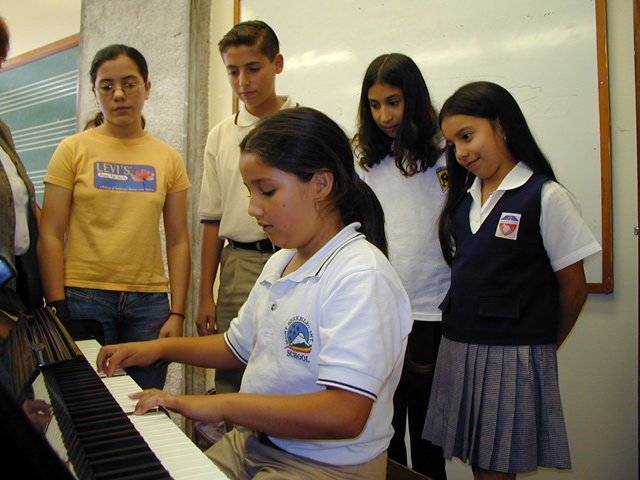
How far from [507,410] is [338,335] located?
2.16ft

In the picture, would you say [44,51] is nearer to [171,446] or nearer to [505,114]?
[505,114]

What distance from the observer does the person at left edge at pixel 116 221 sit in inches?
56.2

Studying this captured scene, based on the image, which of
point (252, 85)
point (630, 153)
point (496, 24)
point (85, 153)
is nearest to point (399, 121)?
point (252, 85)

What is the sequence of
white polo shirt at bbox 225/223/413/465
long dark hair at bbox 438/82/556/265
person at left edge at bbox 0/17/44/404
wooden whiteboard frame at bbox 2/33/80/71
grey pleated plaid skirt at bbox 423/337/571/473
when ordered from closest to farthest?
1. white polo shirt at bbox 225/223/413/465
2. person at left edge at bbox 0/17/44/404
3. grey pleated plaid skirt at bbox 423/337/571/473
4. long dark hair at bbox 438/82/556/265
5. wooden whiteboard frame at bbox 2/33/80/71

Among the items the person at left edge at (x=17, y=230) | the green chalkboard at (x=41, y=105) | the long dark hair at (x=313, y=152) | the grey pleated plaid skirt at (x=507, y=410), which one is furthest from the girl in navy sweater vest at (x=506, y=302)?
the green chalkboard at (x=41, y=105)

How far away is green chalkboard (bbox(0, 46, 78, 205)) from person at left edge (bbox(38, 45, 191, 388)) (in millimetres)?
1562

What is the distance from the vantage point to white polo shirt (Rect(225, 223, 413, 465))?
75 cm

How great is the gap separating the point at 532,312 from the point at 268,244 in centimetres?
82

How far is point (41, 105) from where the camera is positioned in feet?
10.2

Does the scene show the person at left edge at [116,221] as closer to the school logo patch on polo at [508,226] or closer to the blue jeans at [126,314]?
the blue jeans at [126,314]

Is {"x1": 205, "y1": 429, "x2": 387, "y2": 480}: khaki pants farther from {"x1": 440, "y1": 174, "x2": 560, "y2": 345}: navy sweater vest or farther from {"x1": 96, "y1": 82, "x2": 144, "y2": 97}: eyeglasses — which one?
{"x1": 96, "y1": 82, "x2": 144, "y2": 97}: eyeglasses

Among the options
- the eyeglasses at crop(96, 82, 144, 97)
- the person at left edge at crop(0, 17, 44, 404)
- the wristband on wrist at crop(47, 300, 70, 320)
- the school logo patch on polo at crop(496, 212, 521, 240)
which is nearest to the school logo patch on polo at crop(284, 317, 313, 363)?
the person at left edge at crop(0, 17, 44, 404)

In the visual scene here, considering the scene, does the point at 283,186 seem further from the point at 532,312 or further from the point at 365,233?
the point at 532,312

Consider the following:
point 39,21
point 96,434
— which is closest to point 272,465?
point 96,434
